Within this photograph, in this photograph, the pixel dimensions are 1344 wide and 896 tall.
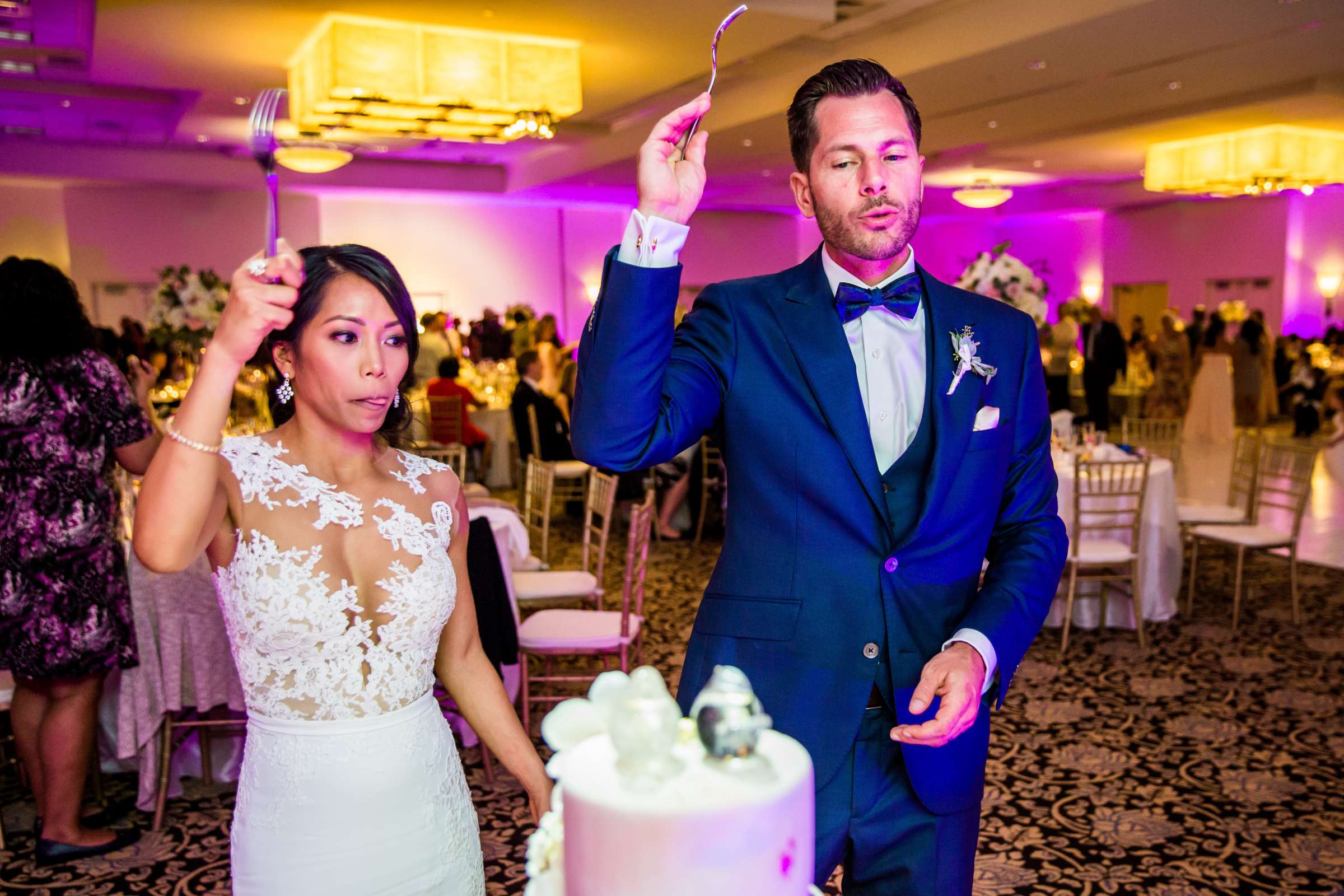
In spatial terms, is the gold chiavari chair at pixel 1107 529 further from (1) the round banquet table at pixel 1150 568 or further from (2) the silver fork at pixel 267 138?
(2) the silver fork at pixel 267 138

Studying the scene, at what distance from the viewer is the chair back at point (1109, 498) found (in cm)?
536

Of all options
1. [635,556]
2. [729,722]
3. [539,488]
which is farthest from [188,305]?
[729,722]

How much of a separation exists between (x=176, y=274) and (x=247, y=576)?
259 inches

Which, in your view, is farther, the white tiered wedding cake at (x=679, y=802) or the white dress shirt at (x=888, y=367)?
the white dress shirt at (x=888, y=367)

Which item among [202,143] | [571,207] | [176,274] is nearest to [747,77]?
[176,274]

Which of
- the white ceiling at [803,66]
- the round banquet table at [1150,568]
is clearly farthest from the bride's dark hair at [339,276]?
the white ceiling at [803,66]

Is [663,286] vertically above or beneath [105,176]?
beneath

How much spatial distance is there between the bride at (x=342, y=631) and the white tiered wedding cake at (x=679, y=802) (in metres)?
0.80

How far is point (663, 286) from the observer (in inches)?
47.3

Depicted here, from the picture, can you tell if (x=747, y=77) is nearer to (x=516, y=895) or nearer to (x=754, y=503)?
(x=516, y=895)

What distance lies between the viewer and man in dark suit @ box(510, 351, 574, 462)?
8.46 meters

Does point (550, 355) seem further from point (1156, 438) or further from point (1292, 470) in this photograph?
point (1292, 470)

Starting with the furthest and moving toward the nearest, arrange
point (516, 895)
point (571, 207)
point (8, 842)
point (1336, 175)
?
point (571, 207), point (1336, 175), point (8, 842), point (516, 895)

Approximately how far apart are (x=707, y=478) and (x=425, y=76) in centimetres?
347
